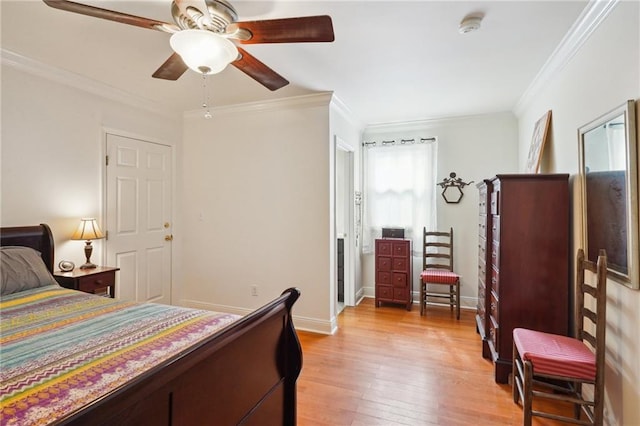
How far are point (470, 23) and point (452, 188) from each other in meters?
2.52

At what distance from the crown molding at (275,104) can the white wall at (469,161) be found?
65.2 inches

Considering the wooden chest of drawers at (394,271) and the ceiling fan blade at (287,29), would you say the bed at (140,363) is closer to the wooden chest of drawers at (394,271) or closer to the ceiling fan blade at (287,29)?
the ceiling fan blade at (287,29)

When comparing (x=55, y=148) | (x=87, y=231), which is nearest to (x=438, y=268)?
(x=87, y=231)

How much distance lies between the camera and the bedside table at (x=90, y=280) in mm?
2602

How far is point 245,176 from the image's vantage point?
3.72m

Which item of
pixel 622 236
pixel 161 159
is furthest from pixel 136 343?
pixel 161 159

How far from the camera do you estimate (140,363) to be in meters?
1.18

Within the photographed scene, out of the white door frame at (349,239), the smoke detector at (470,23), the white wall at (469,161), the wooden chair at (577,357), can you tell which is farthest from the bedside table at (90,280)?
the white wall at (469,161)

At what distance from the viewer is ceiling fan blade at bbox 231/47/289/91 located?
1.83 metres

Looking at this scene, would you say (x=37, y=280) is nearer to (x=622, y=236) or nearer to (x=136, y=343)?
(x=136, y=343)

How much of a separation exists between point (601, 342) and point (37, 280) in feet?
11.8

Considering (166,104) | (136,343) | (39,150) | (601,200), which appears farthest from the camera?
(166,104)

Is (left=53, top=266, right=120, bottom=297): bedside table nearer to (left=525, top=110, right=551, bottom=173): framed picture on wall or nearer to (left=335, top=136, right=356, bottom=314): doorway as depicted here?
(left=335, top=136, right=356, bottom=314): doorway

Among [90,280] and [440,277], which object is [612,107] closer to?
[440,277]
